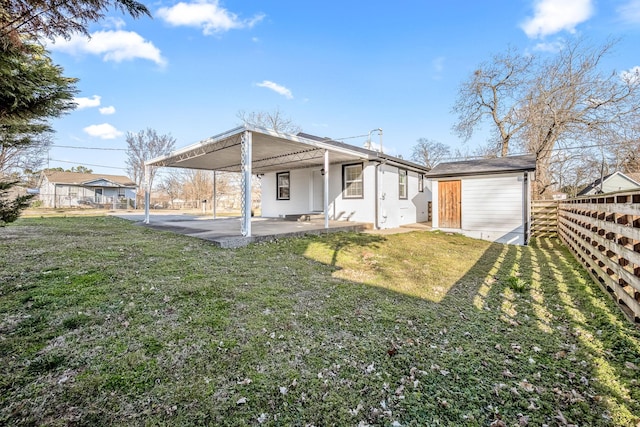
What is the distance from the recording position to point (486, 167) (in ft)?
33.7

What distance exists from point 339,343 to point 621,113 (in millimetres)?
20358

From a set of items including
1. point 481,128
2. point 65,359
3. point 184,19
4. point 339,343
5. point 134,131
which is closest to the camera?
point 65,359

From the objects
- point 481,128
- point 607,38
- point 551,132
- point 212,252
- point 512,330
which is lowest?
point 512,330

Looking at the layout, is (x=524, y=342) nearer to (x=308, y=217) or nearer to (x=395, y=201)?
A: (x=395, y=201)

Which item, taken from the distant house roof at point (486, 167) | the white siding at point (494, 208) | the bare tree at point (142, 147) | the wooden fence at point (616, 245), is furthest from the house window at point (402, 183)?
the bare tree at point (142, 147)

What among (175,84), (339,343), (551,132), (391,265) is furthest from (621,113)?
(175,84)

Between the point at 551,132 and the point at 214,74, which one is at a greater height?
the point at 214,74

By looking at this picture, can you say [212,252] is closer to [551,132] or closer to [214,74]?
[214,74]

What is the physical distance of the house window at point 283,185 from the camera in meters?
13.4

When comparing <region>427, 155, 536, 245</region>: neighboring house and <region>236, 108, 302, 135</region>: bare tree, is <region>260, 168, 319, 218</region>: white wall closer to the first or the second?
<region>427, 155, 536, 245</region>: neighboring house

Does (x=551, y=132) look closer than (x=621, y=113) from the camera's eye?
No

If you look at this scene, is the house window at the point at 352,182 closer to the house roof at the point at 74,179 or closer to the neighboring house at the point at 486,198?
the neighboring house at the point at 486,198

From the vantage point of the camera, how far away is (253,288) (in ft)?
12.7

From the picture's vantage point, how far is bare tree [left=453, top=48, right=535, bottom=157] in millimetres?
17656
